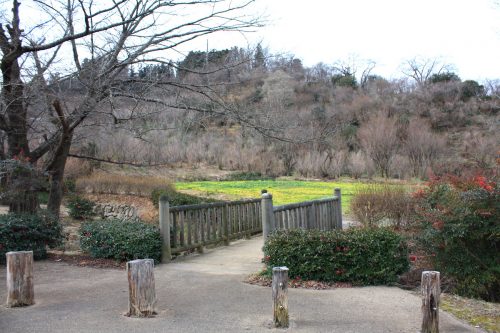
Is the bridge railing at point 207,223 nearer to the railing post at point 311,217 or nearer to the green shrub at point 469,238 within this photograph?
the railing post at point 311,217

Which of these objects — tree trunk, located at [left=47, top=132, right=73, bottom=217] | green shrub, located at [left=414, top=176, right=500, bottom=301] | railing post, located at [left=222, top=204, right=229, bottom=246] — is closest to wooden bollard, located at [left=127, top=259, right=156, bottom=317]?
green shrub, located at [left=414, top=176, right=500, bottom=301]

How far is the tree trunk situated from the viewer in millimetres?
13266

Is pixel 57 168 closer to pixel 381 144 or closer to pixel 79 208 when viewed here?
pixel 79 208

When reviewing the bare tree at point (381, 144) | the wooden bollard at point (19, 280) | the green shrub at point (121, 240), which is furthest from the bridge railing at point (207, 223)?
the bare tree at point (381, 144)

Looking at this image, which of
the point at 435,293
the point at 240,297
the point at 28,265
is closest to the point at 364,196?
the point at 240,297

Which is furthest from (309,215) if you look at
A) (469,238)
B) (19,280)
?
(19,280)

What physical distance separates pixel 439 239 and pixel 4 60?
9.84 meters

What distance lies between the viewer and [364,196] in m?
14.0

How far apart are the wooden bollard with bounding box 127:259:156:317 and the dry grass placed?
18.7 metres

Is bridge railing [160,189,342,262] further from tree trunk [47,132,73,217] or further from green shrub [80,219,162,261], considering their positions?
tree trunk [47,132,73,217]

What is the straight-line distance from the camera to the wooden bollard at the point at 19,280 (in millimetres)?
6848

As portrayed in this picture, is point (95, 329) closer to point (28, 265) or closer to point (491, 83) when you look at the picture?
point (28, 265)

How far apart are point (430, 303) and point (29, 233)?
321 inches

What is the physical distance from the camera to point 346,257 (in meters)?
7.98
